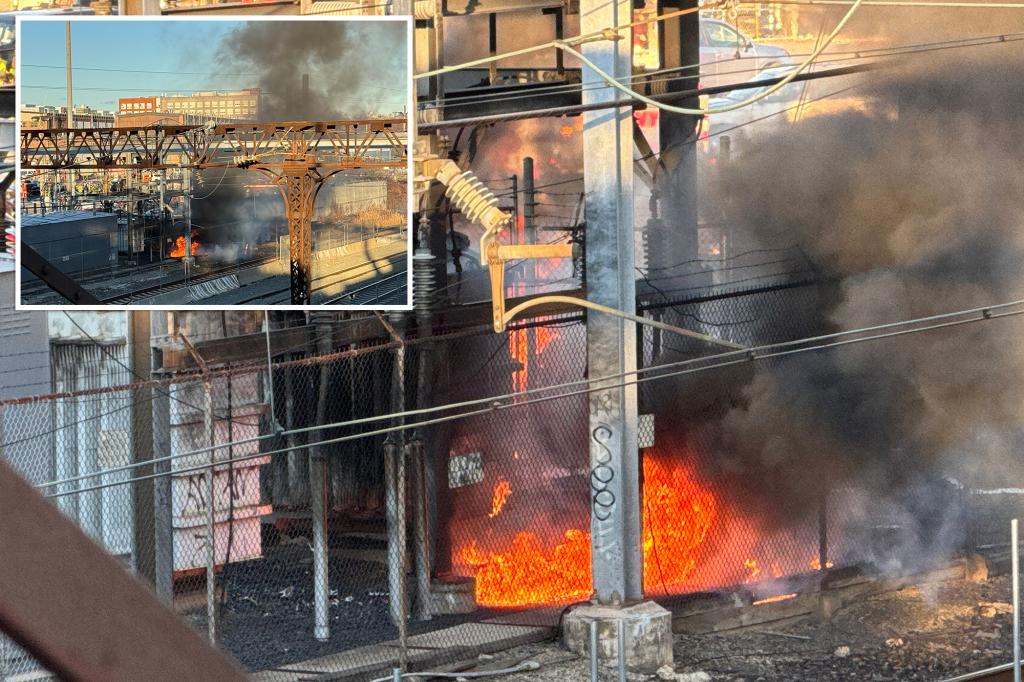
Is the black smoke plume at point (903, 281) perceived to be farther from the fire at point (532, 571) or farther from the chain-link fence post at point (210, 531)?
the chain-link fence post at point (210, 531)

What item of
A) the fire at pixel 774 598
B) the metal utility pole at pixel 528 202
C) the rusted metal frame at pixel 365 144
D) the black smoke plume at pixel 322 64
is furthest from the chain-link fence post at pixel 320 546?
the fire at pixel 774 598

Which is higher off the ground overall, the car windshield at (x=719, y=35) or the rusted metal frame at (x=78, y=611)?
the car windshield at (x=719, y=35)

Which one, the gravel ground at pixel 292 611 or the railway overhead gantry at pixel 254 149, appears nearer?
the gravel ground at pixel 292 611

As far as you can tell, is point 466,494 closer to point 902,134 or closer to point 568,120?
point 902,134

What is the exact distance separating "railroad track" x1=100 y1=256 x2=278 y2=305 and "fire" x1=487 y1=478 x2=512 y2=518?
9.55 feet

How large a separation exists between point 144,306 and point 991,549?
8.41 metres

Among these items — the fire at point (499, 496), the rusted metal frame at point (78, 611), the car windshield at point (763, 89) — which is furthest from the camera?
the car windshield at point (763, 89)

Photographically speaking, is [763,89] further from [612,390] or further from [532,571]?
[612,390]

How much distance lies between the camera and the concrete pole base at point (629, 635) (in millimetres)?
10625

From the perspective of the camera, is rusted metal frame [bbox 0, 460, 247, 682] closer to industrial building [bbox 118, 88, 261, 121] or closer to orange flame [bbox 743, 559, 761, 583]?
industrial building [bbox 118, 88, 261, 121]

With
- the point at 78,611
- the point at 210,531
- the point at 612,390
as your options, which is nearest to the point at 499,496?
the point at 612,390


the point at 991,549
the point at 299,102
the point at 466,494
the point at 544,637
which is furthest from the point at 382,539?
the point at 991,549

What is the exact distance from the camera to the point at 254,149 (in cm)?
1135

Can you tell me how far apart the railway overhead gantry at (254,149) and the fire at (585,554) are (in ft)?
9.81
